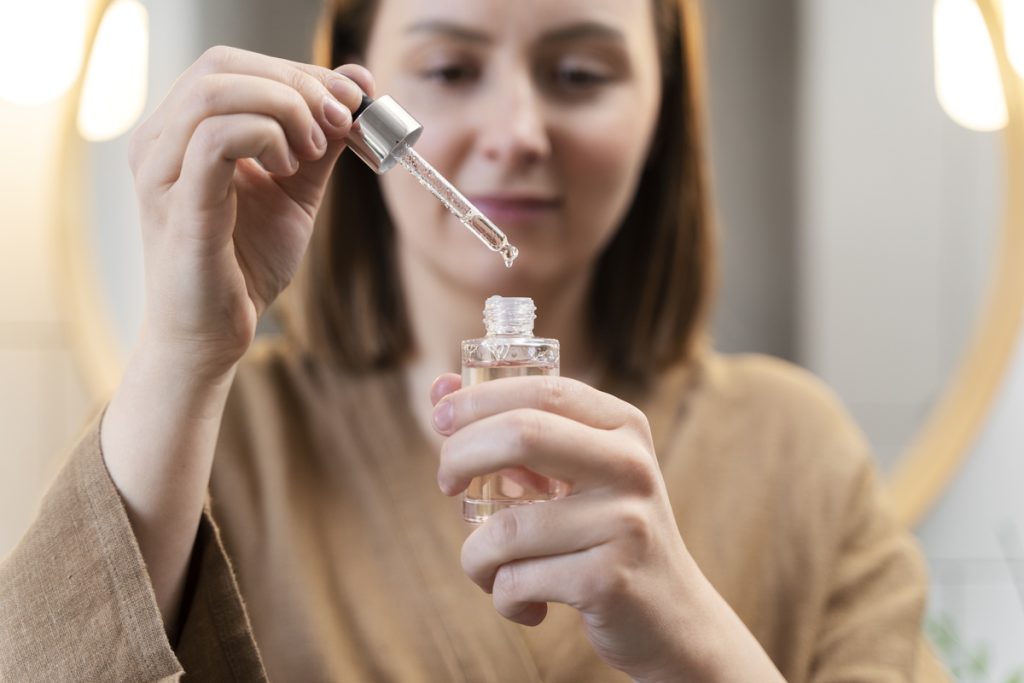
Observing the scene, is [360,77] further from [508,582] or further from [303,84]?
[508,582]

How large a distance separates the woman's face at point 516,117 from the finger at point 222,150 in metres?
0.22

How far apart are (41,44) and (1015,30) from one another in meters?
0.87

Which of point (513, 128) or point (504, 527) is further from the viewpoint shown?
point (513, 128)

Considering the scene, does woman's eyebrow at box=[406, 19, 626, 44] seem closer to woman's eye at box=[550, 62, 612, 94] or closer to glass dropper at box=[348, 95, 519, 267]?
woman's eye at box=[550, 62, 612, 94]

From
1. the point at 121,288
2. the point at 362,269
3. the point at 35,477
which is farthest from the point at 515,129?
the point at 35,477

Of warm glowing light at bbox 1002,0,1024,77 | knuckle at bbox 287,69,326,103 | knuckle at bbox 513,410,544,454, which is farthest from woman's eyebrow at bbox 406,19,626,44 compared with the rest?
warm glowing light at bbox 1002,0,1024,77

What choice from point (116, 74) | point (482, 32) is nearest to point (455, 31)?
point (482, 32)

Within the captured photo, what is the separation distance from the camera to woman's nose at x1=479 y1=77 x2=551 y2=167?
565mm

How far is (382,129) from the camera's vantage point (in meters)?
0.39

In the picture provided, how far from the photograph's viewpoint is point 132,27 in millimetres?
836

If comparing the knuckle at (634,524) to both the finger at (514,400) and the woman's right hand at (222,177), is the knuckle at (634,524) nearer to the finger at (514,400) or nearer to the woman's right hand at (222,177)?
the finger at (514,400)

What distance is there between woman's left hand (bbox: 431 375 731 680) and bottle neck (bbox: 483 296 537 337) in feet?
0.10

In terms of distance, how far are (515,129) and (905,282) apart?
457 mm

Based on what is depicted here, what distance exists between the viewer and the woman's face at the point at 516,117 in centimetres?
57
